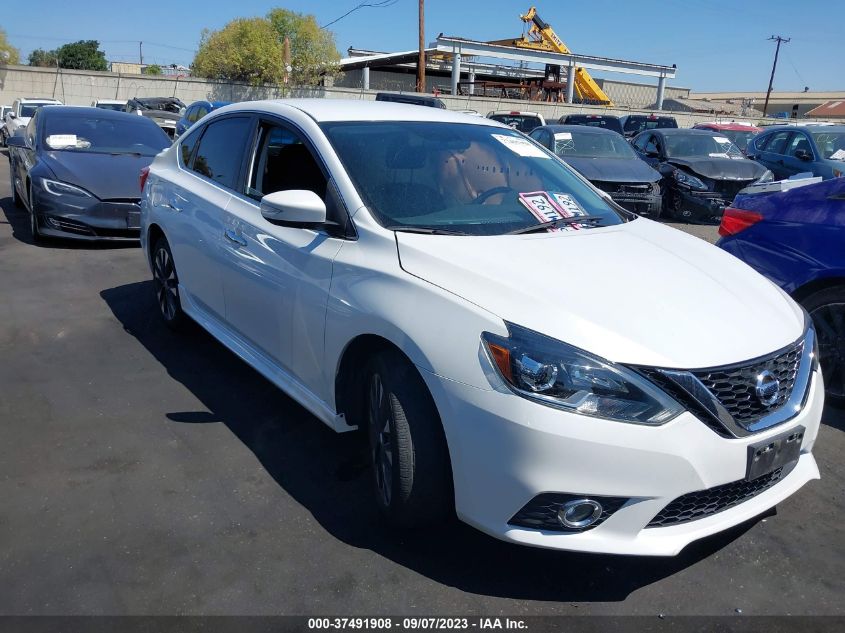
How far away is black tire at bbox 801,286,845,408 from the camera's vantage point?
4.17m

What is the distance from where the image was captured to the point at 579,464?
2.32 metres

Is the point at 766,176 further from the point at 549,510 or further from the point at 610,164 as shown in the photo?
the point at 549,510

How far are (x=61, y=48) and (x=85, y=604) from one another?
95596 mm

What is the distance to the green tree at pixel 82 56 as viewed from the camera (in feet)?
254

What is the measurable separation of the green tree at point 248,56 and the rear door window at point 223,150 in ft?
117

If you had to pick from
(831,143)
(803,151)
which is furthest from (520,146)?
(831,143)

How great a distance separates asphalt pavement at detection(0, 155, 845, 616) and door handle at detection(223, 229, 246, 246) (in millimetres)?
965

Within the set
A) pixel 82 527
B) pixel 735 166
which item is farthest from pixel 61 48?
pixel 82 527

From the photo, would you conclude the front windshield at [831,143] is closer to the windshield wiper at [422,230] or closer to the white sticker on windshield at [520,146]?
the white sticker on windshield at [520,146]

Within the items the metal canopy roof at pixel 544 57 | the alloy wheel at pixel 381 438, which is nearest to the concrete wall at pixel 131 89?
the metal canopy roof at pixel 544 57

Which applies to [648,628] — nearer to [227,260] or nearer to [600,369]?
[600,369]

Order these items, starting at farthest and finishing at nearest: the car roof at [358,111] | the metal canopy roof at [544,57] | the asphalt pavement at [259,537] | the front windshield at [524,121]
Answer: the metal canopy roof at [544,57] → the front windshield at [524,121] → the car roof at [358,111] → the asphalt pavement at [259,537]

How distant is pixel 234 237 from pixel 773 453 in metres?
2.79

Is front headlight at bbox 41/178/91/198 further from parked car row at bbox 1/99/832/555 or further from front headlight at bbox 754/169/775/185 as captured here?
front headlight at bbox 754/169/775/185
